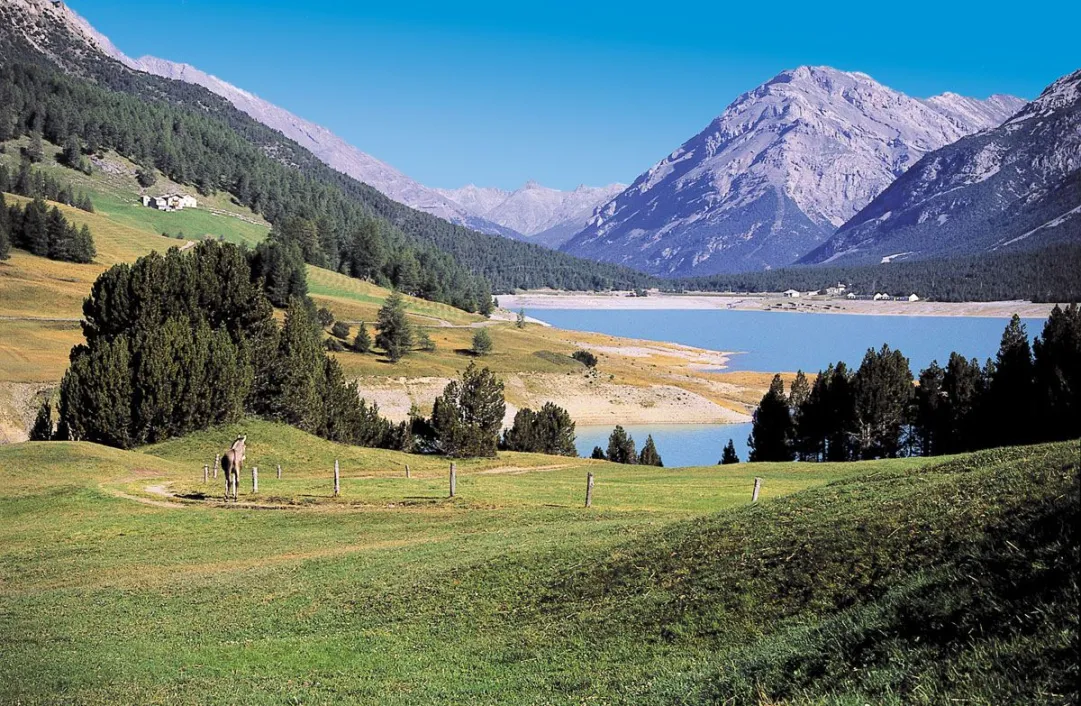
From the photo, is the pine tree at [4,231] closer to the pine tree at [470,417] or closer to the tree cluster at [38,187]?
the tree cluster at [38,187]

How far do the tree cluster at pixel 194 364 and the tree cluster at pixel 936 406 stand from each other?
32.1 meters

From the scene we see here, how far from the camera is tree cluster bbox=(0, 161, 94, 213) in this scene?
154125 millimetres

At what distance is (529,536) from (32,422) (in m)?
58.9

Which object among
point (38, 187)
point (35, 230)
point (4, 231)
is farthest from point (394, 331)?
point (38, 187)

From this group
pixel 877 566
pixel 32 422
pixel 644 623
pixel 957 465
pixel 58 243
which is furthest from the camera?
pixel 58 243

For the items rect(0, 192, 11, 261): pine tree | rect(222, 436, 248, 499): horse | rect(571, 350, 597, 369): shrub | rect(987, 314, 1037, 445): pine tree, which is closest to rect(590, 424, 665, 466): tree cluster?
rect(987, 314, 1037, 445): pine tree

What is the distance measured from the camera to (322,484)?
129 feet

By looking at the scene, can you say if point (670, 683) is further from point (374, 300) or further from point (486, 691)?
point (374, 300)

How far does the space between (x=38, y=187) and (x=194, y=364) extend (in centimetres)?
13469

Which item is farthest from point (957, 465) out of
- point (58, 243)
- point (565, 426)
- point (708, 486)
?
point (58, 243)

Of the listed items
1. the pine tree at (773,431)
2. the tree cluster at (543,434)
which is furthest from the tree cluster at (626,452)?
the pine tree at (773,431)

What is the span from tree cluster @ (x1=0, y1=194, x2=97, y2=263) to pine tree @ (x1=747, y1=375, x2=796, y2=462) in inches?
4142

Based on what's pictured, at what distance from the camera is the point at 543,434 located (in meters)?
67.6

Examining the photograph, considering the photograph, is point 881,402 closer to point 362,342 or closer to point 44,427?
point 44,427
